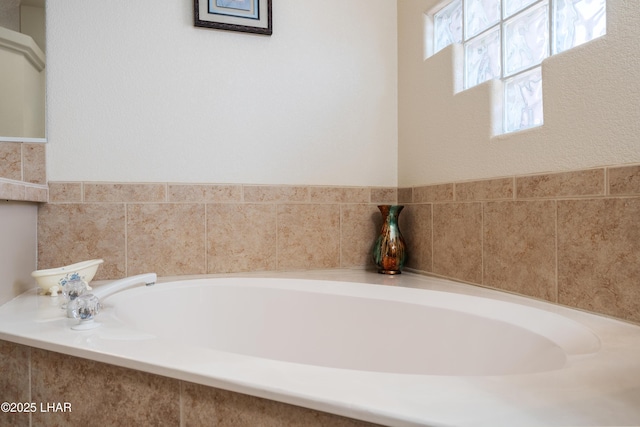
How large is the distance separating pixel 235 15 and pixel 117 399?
62.1 inches

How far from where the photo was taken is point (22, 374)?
35.1 inches

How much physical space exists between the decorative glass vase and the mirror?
1.43 m

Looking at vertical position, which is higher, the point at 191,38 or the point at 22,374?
the point at 191,38

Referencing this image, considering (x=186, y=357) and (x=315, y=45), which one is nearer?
(x=186, y=357)

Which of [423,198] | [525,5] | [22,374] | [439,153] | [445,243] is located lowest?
[22,374]

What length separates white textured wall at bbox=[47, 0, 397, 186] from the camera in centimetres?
164

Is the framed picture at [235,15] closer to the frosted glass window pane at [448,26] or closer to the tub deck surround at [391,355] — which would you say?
the frosted glass window pane at [448,26]

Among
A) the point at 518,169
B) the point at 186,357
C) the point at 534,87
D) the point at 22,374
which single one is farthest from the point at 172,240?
the point at 534,87

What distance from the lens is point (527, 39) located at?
1311mm

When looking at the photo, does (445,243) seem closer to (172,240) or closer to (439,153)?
(439,153)

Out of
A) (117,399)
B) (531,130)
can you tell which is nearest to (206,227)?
(117,399)

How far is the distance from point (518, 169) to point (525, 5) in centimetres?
52

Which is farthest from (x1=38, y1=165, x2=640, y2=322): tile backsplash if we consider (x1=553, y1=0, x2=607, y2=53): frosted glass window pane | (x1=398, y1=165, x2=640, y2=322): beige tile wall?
(x1=553, y1=0, x2=607, y2=53): frosted glass window pane

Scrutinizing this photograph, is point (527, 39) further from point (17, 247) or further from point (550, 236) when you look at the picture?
point (17, 247)
